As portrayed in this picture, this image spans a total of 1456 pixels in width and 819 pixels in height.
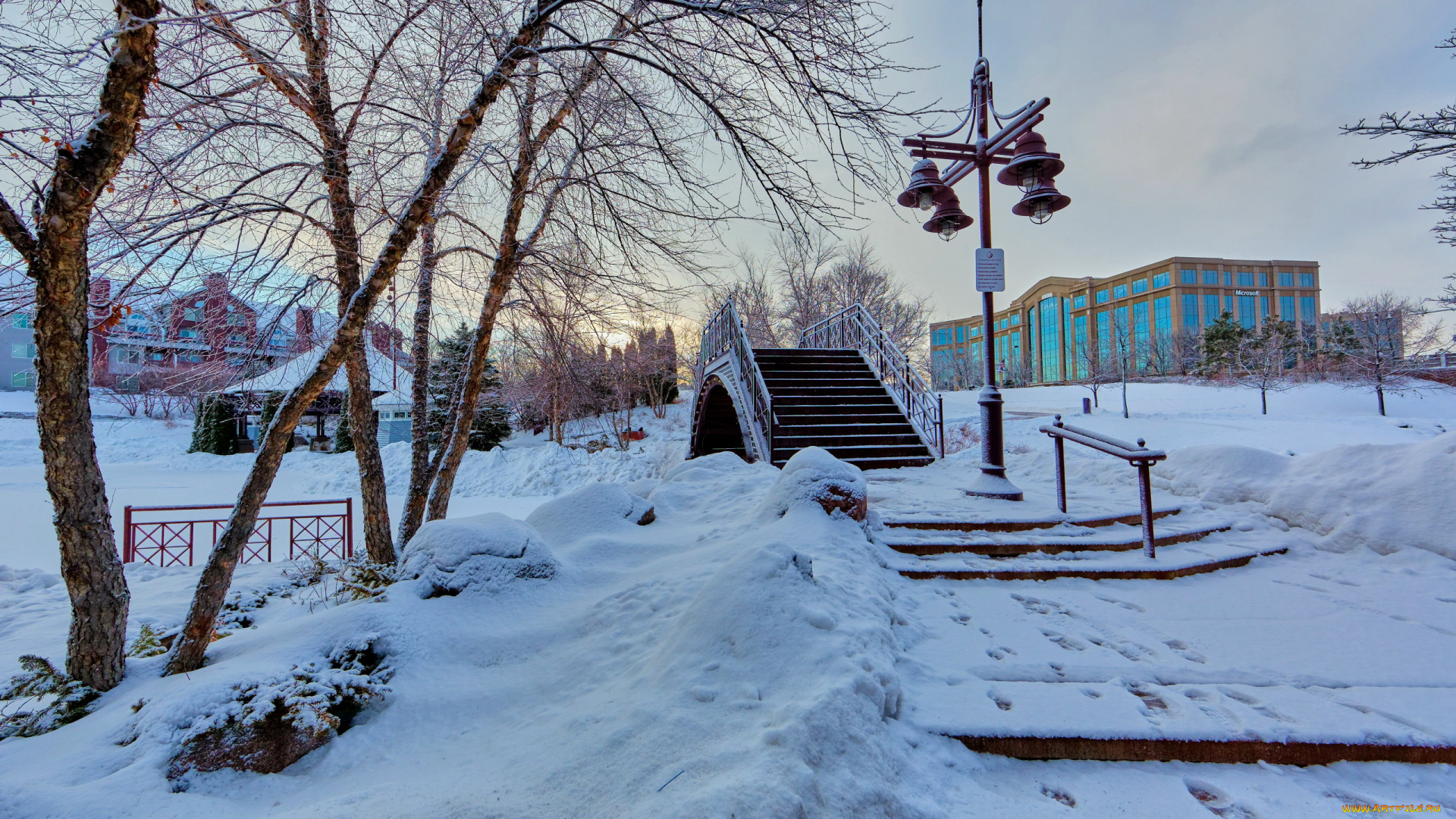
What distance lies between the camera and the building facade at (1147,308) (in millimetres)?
49094

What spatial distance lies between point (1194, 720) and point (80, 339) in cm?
556

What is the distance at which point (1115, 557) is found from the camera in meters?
4.39

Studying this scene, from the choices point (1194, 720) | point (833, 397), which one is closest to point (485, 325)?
point (833, 397)

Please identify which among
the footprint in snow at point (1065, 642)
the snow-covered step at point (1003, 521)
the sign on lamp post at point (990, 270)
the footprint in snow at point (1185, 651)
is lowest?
the footprint in snow at point (1185, 651)

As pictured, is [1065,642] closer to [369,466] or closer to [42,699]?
[42,699]

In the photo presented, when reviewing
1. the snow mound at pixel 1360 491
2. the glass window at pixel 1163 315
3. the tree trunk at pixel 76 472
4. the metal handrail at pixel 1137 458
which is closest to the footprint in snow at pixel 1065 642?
the metal handrail at pixel 1137 458

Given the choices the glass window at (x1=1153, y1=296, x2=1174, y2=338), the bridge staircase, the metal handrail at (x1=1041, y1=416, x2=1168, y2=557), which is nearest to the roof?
the bridge staircase

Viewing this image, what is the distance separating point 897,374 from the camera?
34.8 feet

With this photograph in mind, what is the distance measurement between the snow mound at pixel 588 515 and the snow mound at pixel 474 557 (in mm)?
867

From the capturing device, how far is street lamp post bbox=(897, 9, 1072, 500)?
584cm

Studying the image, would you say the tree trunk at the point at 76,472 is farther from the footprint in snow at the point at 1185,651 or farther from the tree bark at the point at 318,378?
the footprint in snow at the point at 1185,651

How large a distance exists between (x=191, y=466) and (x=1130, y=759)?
27.3m

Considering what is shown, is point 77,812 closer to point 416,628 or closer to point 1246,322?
point 416,628

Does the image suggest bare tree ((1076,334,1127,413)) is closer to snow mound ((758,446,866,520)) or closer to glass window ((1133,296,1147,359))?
glass window ((1133,296,1147,359))
